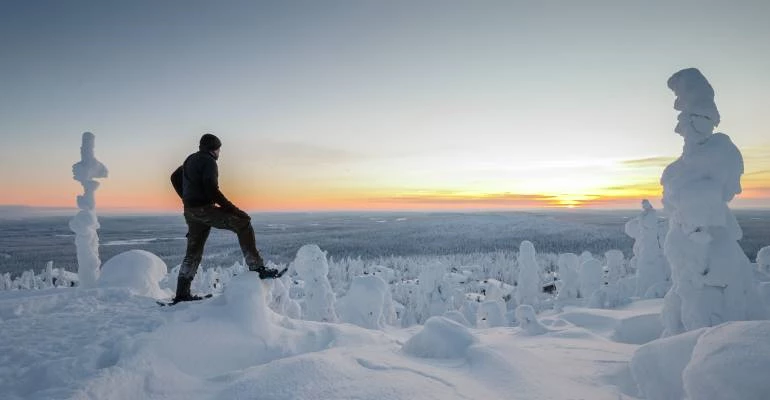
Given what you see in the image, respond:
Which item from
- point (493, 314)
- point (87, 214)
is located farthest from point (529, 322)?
point (87, 214)

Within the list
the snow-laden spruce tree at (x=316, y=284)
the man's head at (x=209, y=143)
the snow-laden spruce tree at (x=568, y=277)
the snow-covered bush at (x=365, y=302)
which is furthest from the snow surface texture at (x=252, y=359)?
the snow-laden spruce tree at (x=568, y=277)

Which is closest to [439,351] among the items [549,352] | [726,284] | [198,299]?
[549,352]

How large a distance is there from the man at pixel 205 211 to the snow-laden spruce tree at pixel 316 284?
15.9 m

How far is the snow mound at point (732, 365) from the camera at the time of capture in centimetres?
262

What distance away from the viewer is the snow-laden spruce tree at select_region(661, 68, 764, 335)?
7.54 m

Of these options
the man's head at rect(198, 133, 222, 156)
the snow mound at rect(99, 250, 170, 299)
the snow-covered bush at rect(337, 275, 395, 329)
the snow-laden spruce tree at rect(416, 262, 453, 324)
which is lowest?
the snow-laden spruce tree at rect(416, 262, 453, 324)

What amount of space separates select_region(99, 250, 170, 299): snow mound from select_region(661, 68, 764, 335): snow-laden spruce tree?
10.6m

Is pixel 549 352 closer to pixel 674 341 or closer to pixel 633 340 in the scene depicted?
pixel 674 341

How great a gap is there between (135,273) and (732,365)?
881 cm

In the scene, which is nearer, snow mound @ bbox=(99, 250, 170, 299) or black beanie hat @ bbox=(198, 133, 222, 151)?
black beanie hat @ bbox=(198, 133, 222, 151)

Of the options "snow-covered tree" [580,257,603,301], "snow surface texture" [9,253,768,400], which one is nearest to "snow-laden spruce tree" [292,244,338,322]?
"snow surface texture" [9,253,768,400]

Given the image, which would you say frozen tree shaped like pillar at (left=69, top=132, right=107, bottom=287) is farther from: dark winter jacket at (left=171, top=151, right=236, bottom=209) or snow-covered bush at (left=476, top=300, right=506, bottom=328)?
snow-covered bush at (left=476, top=300, right=506, bottom=328)

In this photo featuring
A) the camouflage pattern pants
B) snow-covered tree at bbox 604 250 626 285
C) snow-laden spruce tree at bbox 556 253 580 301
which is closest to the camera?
the camouflage pattern pants

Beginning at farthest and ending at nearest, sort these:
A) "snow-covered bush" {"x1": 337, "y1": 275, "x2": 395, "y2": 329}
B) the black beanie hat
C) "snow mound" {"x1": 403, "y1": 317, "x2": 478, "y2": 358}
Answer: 1. "snow-covered bush" {"x1": 337, "y1": 275, "x2": 395, "y2": 329}
2. the black beanie hat
3. "snow mound" {"x1": 403, "y1": 317, "x2": 478, "y2": 358}
